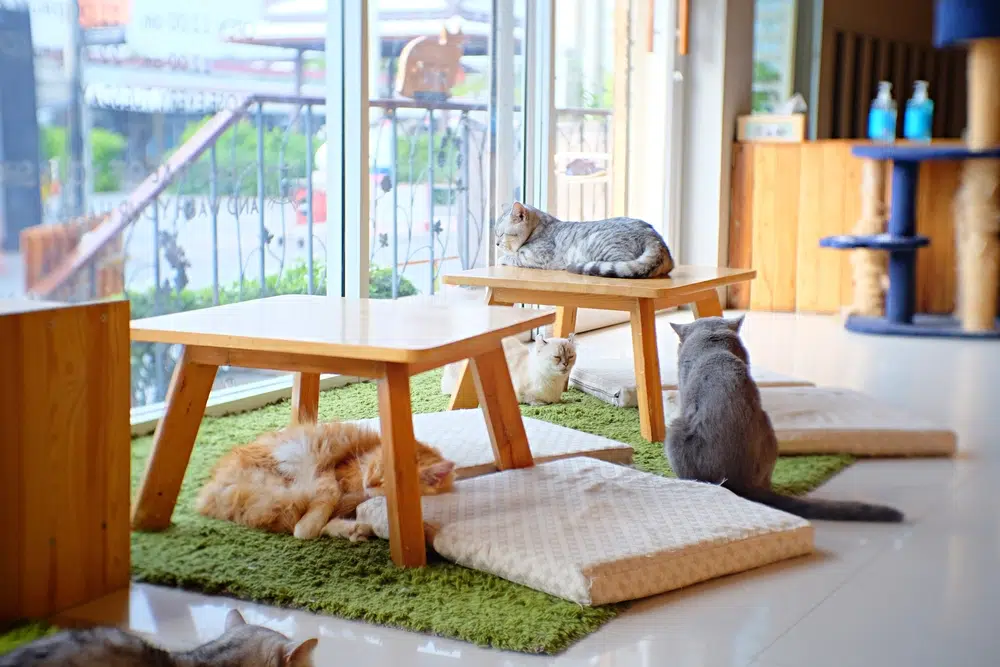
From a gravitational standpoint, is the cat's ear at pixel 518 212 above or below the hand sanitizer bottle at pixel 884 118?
below

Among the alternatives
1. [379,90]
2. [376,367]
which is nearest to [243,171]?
[379,90]

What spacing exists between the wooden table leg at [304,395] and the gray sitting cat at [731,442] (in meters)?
0.92

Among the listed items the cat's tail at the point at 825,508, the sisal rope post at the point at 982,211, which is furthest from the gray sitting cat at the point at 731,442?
the sisal rope post at the point at 982,211

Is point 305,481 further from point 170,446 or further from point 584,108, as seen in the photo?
point 584,108

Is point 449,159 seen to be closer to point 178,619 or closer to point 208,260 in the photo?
point 208,260

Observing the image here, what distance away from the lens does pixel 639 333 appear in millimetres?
3275

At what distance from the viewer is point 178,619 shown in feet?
6.29

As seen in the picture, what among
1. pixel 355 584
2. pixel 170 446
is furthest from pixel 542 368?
pixel 355 584

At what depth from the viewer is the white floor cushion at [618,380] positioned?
12.2ft

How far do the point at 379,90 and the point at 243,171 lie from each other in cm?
81

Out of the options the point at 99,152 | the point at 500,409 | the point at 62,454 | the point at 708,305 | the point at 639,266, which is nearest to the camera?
the point at 62,454

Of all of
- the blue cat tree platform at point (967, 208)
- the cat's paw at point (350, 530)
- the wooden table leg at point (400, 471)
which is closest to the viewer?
the wooden table leg at point (400, 471)

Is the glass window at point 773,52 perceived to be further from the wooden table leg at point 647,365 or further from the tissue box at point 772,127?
the wooden table leg at point 647,365

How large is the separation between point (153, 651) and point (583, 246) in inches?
97.9
